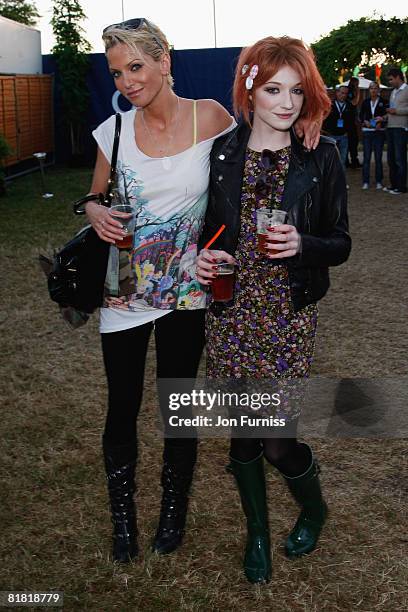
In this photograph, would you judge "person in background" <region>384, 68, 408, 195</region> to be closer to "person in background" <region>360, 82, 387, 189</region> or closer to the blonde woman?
"person in background" <region>360, 82, 387, 189</region>

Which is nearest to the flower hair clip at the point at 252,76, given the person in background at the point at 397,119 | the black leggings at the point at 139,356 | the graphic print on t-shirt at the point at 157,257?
the graphic print on t-shirt at the point at 157,257

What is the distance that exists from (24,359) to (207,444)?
1.93 m

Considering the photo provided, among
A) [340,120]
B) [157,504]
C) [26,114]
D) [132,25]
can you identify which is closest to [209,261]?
[132,25]

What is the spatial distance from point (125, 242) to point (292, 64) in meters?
0.82

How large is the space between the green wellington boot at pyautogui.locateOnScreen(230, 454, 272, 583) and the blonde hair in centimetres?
152

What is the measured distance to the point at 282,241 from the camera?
223 centimetres

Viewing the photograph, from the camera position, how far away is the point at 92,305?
2580 mm

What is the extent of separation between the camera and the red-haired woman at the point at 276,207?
2348 mm

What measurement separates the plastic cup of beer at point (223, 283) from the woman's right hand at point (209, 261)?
0.01m

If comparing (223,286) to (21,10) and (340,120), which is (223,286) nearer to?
(340,120)

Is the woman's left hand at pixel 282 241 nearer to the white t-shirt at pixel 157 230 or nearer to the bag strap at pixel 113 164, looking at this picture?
the white t-shirt at pixel 157 230

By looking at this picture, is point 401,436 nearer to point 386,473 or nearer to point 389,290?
point 386,473

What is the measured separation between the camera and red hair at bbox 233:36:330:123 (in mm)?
2318

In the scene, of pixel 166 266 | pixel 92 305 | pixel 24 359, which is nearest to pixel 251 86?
pixel 166 266
